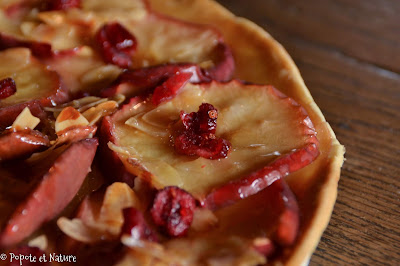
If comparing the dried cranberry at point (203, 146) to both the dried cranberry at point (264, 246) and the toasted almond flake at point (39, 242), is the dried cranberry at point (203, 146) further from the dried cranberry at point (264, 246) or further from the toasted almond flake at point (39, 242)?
the toasted almond flake at point (39, 242)

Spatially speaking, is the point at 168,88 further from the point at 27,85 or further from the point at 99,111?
the point at 27,85

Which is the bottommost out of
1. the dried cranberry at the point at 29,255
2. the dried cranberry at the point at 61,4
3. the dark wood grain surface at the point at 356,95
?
the dark wood grain surface at the point at 356,95

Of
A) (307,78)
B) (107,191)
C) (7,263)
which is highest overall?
(107,191)

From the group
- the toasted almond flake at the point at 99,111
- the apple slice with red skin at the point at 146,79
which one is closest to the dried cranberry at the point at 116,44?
the apple slice with red skin at the point at 146,79

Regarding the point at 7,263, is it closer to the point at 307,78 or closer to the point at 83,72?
the point at 83,72

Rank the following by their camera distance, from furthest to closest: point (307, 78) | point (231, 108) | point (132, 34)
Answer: point (307, 78) → point (132, 34) → point (231, 108)

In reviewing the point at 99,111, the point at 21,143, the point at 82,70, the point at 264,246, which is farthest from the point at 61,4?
the point at 264,246

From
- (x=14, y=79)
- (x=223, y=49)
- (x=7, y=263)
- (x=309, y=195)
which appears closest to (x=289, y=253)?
(x=309, y=195)
